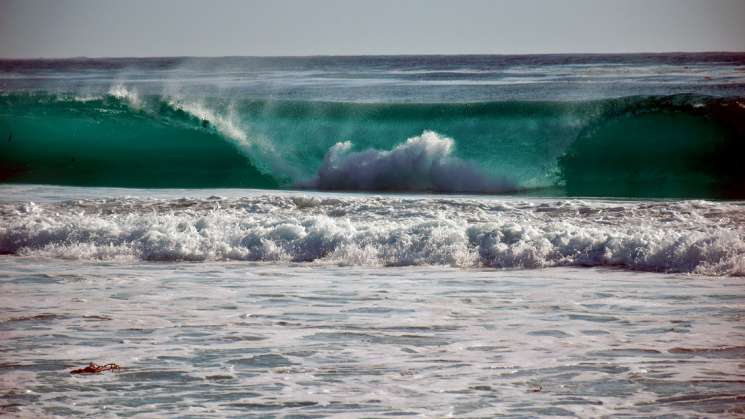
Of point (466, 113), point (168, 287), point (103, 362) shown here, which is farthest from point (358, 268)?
point (466, 113)

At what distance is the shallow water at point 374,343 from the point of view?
4590 millimetres

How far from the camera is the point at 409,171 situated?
16.3 meters

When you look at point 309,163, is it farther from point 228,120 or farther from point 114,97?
point 114,97

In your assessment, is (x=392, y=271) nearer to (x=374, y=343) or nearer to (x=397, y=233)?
(x=397, y=233)

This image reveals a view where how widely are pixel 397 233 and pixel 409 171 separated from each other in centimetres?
720

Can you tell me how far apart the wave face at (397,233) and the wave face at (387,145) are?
5.04m

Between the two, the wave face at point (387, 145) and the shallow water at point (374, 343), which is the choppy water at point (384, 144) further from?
the shallow water at point (374, 343)

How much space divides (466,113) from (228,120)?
4.85 metres

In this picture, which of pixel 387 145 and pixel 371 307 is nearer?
pixel 371 307

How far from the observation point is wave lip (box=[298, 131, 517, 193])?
1580cm

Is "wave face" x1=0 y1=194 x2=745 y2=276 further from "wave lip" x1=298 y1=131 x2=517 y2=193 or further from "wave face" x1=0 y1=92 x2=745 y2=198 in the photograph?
"wave face" x1=0 y1=92 x2=745 y2=198

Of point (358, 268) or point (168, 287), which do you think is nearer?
point (168, 287)

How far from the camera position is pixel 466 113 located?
19.4m

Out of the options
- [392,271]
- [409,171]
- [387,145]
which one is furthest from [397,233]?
[387,145]
